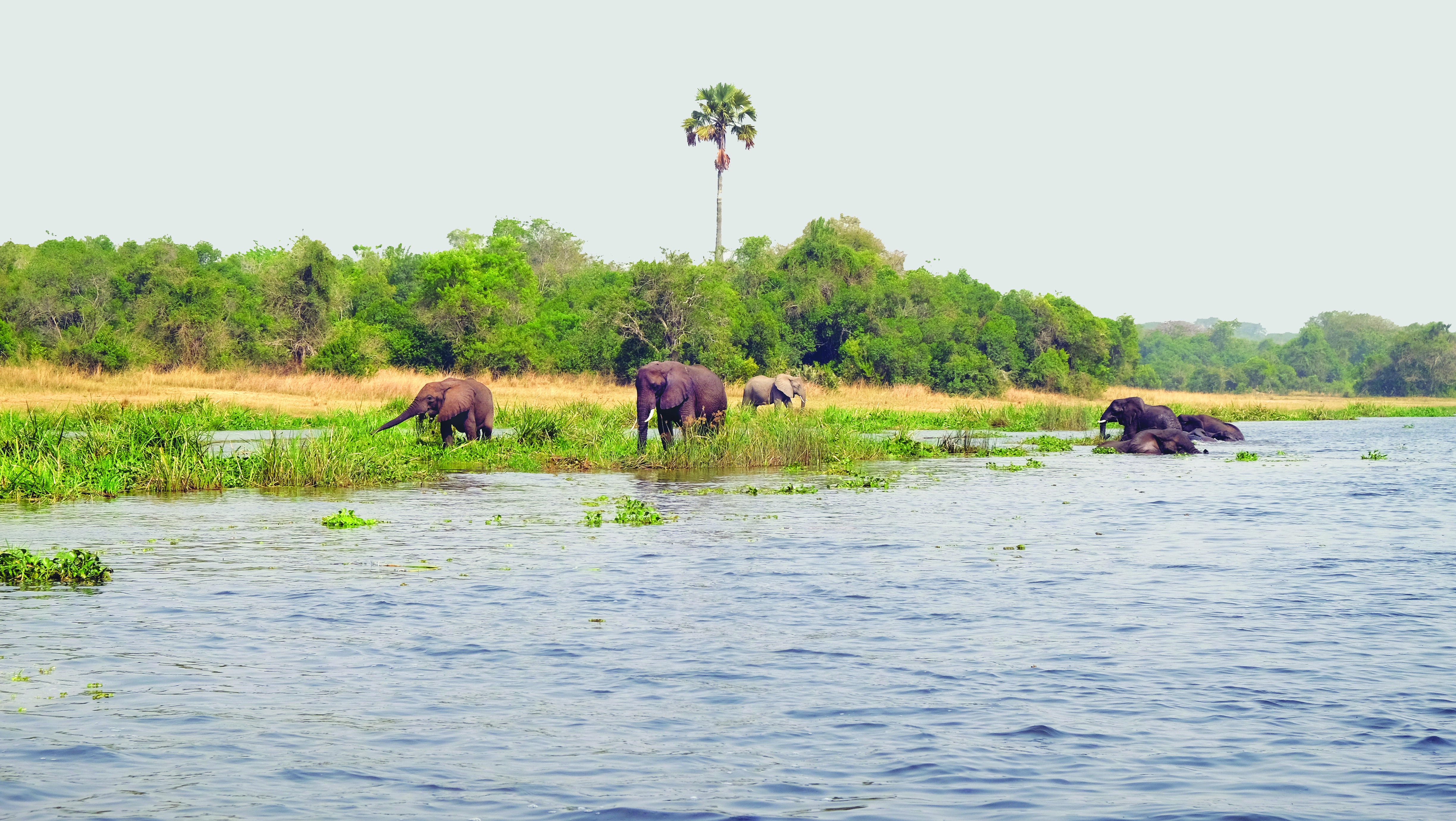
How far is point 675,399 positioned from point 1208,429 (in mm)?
16967

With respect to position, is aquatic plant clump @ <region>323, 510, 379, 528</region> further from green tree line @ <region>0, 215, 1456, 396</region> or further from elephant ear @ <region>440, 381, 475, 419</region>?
green tree line @ <region>0, 215, 1456, 396</region>

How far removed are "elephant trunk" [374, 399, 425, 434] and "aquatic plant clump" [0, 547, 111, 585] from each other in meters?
12.8

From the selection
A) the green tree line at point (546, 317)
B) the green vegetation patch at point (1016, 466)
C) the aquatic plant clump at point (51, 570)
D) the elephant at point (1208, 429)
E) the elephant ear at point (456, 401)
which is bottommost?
the aquatic plant clump at point (51, 570)

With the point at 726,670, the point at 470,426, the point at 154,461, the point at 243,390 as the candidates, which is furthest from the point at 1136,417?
the point at 726,670

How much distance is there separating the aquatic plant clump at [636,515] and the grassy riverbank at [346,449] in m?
5.12

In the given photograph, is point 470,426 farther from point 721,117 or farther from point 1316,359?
point 1316,359

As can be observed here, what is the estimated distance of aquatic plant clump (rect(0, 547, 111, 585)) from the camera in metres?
11.1

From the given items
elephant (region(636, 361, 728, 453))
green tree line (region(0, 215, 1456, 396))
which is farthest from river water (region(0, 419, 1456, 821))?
green tree line (region(0, 215, 1456, 396))

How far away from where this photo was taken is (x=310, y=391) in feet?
127

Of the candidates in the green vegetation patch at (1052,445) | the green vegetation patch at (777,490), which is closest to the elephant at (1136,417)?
the green vegetation patch at (1052,445)

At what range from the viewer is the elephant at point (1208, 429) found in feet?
114

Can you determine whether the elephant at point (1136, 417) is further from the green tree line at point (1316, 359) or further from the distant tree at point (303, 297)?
the green tree line at point (1316, 359)

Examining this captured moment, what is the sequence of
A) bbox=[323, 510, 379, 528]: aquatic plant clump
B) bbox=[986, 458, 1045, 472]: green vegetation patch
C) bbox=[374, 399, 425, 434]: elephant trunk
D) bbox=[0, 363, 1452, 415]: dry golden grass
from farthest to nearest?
bbox=[0, 363, 1452, 415]: dry golden grass → bbox=[986, 458, 1045, 472]: green vegetation patch → bbox=[374, 399, 425, 434]: elephant trunk → bbox=[323, 510, 379, 528]: aquatic plant clump

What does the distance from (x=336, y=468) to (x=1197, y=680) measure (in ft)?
46.5
